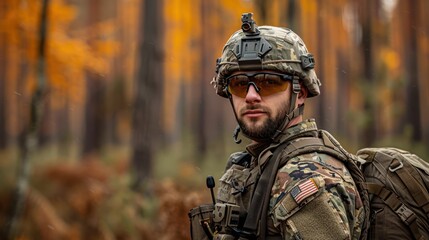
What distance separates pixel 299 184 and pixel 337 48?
2853 cm

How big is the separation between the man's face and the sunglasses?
0.02 m

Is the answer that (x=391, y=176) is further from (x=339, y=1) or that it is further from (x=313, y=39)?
(x=313, y=39)

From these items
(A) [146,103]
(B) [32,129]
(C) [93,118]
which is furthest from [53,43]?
(C) [93,118]

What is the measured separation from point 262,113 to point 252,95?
116mm

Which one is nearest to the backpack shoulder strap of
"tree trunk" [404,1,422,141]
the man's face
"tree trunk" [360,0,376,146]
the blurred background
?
the man's face

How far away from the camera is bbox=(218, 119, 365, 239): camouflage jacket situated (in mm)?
2404

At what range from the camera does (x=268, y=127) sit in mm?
2836

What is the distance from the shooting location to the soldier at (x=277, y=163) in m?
2.45

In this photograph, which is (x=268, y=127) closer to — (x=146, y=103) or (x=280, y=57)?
(x=280, y=57)

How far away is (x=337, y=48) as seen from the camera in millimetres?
29891

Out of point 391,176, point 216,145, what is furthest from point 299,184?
point 216,145

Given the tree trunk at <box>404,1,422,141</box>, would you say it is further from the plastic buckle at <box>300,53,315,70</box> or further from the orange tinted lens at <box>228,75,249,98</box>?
the orange tinted lens at <box>228,75,249,98</box>

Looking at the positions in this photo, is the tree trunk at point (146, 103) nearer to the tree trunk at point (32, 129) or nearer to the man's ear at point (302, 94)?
the tree trunk at point (32, 129)

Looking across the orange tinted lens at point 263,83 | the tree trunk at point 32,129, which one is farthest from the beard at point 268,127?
the tree trunk at point 32,129
